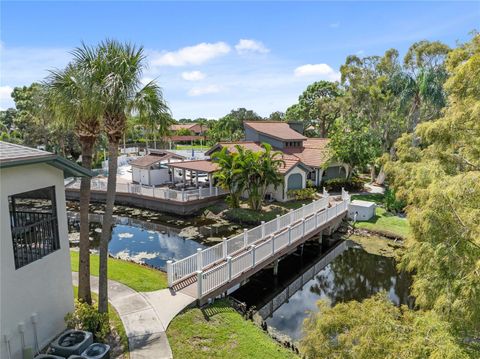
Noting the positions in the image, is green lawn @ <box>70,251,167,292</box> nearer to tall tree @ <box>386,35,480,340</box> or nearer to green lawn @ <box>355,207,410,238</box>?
tall tree @ <box>386,35,480,340</box>

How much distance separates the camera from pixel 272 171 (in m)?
22.6

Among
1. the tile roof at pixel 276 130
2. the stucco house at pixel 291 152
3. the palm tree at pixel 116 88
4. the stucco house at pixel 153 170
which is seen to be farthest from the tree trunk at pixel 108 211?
the tile roof at pixel 276 130

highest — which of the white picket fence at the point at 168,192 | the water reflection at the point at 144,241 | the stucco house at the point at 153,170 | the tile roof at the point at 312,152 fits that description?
the tile roof at the point at 312,152

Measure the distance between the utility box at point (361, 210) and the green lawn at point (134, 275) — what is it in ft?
47.5

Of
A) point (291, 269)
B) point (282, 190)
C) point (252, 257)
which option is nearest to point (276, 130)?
point (282, 190)

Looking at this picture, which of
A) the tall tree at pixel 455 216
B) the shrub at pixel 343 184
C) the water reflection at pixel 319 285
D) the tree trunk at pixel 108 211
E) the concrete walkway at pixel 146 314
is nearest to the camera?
the tall tree at pixel 455 216

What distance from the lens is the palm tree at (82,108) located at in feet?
26.7

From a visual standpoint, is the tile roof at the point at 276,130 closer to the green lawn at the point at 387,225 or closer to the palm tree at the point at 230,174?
the palm tree at the point at 230,174

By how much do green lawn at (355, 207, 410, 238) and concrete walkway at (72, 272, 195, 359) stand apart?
14448 mm

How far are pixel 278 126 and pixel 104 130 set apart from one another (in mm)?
27037

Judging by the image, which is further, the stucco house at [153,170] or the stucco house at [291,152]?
the stucco house at [153,170]

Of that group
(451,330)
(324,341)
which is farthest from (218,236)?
(451,330)

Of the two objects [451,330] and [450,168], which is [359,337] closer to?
[451,330]

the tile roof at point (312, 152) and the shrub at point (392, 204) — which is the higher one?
the tile roof at point (312, 152)
